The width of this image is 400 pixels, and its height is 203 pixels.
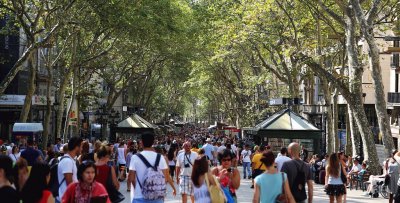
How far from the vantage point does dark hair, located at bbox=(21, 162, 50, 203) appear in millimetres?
6297

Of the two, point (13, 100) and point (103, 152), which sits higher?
point (13, 100)

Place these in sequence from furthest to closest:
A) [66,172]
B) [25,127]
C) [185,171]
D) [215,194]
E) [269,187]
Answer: [25,127] < [185,171] < [66,172] < [269,187] < [215,194]

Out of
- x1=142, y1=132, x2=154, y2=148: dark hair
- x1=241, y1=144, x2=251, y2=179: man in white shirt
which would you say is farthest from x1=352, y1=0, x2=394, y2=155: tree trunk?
x1=142, y1=132, x2=154, y2=148: dark hair

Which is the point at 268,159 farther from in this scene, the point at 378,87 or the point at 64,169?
the point at 378,87

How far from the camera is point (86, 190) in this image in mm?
7066

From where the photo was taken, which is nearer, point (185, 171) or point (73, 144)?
point (73, 144)

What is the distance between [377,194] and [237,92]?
33.3m

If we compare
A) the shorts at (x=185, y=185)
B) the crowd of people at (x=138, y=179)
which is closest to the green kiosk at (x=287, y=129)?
the shorts at (x=185, y=185)

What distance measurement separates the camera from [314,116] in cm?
4841

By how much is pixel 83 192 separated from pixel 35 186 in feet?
2.64

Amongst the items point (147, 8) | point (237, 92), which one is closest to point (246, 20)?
point (147, 8)

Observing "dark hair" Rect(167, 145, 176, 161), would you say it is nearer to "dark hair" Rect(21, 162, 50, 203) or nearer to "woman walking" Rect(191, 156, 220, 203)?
"woman walking" Rect(191, 156, 220, 203)

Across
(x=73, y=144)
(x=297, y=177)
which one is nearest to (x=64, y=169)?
(x=73, y=144)

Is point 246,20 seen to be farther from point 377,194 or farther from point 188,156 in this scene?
point 188,156
